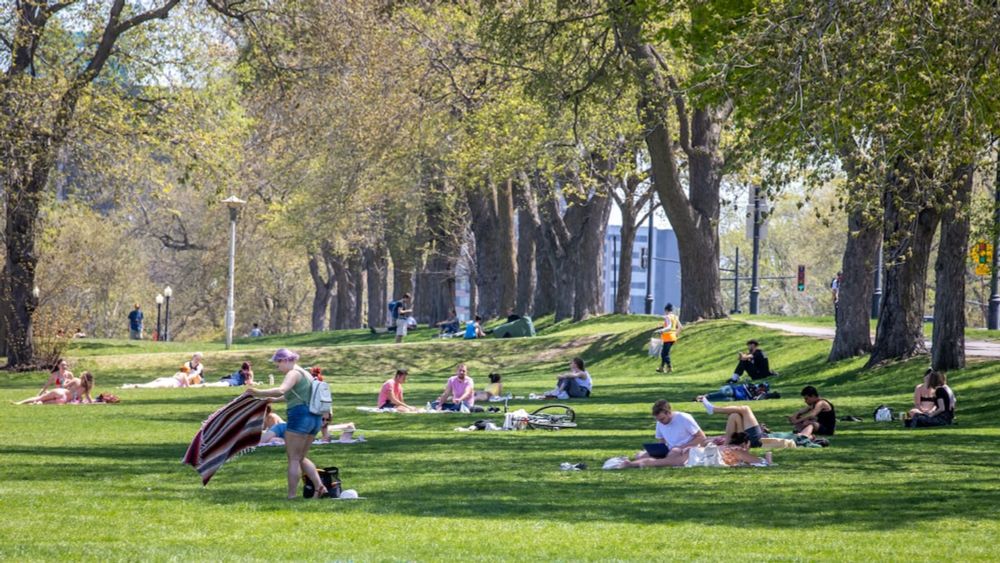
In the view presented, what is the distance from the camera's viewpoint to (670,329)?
42656 mm

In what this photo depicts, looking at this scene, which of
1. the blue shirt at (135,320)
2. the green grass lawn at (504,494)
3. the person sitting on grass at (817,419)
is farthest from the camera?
the blue shirt at (135,320)

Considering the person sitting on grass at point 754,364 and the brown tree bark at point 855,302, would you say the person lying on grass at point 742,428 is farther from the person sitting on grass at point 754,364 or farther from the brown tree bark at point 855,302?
the brown tree bark at point 855,302

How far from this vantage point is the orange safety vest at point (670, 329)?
139 feet

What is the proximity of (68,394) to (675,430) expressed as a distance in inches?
703

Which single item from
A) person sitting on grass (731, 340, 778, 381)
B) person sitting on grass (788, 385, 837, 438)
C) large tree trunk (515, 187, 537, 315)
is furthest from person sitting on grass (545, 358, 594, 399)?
large tree trunk (515, 187, 537, 315)

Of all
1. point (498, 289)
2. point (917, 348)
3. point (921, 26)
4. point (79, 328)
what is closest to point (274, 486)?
point (921, 26)

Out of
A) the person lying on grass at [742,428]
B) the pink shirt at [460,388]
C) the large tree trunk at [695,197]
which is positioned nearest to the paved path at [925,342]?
the large tree trunk at [695,197]

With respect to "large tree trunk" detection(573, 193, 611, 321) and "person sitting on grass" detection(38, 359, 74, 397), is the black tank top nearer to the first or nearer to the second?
"person sitting on grass" detection(38, 359, 74, 397)

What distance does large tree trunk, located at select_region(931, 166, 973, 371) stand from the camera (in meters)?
30.9

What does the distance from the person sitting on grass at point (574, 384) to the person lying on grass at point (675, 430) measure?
13341 mm

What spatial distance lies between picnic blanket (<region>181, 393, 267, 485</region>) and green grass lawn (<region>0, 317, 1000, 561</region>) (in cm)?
37

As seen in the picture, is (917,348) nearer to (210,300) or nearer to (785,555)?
(785,555)

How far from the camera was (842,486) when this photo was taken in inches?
675

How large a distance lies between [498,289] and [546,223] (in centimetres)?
592
